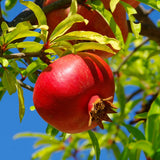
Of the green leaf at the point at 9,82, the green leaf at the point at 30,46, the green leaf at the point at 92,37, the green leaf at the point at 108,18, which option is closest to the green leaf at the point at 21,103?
the green leaf at the point at 9,82

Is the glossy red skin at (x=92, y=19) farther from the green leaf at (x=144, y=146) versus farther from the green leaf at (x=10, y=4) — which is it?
the green leaf at (x=10, y=4)

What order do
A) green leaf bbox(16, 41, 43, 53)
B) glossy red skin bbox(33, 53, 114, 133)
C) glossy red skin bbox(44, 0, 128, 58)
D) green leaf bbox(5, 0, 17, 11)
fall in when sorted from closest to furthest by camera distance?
glossy red skin bbox(33, 53, 114, 133) → green leaf bbox(16, 41, 43, 53) → glossy red skin bbox(44, 0, 128, 58) → green leaf bbox(5, 0, 17, 11)

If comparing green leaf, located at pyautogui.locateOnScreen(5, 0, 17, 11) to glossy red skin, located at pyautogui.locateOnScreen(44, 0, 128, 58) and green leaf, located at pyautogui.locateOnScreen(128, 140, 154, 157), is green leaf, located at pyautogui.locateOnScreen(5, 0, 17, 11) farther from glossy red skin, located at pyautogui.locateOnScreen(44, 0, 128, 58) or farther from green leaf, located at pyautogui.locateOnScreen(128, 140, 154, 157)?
green leaf, located at pyautogui.locateOnScreen(128, 140, 154, 157)

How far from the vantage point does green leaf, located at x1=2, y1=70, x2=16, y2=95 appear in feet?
3.77

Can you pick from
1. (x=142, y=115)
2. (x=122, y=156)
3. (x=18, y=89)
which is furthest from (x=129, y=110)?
(x=18, y=89)

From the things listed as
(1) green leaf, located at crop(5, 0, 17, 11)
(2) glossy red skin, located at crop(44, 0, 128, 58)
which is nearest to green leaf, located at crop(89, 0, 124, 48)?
Result: (2) glossy red skin, located at crop(44, 0, 128, 58)

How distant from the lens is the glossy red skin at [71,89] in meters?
0.94

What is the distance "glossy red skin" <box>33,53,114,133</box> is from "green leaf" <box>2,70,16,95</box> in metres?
0.16

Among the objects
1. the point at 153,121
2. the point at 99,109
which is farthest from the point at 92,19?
the point at 153,121

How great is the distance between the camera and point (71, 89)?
930mm

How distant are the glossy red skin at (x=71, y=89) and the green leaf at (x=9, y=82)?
0.16 m

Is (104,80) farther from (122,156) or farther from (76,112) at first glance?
(122,156)

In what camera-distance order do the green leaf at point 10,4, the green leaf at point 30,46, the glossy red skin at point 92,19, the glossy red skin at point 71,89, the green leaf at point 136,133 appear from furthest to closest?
the green leaf at point 10,4 < the green leaf at point 136,133 < the glossy red skin at point 92,19 < the green leaf at point 30,46 < the glossy red skin at point 71,89

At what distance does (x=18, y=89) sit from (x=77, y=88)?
1.01 feet
